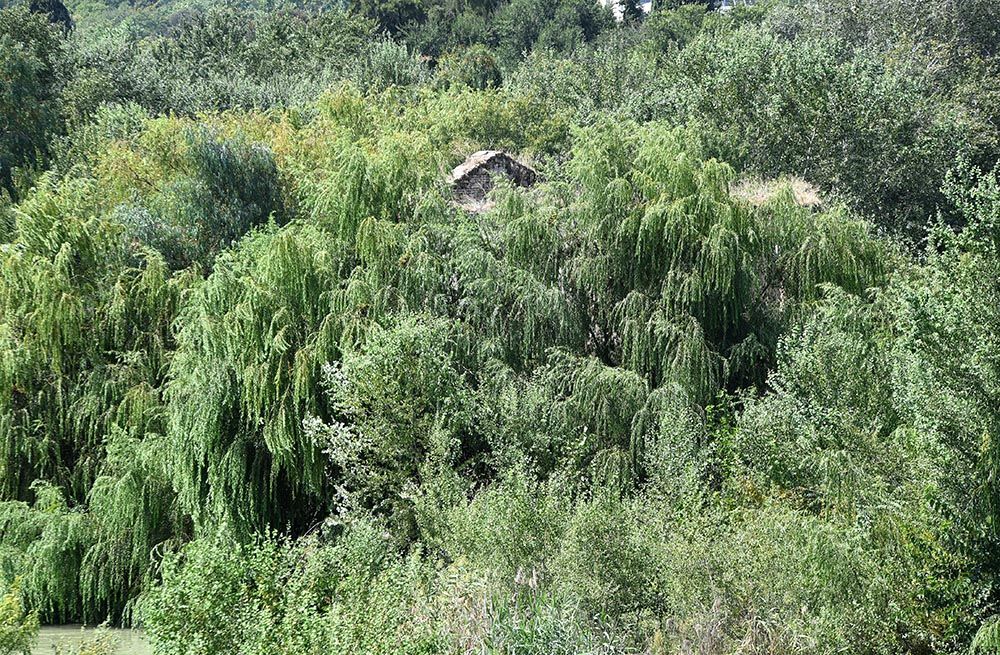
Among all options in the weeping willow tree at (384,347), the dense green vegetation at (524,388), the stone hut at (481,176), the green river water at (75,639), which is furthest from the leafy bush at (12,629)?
the stone hut at (481,176)

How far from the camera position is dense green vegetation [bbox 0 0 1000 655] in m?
12.1

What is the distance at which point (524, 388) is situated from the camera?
61.1ft

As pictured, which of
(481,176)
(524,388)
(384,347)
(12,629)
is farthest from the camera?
(481,176)

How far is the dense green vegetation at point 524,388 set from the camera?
12.1 meters

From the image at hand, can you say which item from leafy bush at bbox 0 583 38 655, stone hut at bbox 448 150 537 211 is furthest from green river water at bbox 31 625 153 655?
stone hut at bbox 448 150 537 211

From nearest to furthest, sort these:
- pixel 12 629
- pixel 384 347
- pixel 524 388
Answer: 1. pixel 12 629
2. pixel 384 347
3. pixel 524 388

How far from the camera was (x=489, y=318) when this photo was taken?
19.2 meters

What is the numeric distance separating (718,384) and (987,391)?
7750mm

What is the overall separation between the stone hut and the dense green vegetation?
102 cm

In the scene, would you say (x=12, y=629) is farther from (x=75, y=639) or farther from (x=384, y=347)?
(x=75, y=639)

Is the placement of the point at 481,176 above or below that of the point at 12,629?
above

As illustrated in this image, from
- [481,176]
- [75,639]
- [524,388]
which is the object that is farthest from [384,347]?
[481,176]

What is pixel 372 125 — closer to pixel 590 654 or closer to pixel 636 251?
pixel 636 251

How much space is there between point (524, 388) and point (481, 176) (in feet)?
23.8
